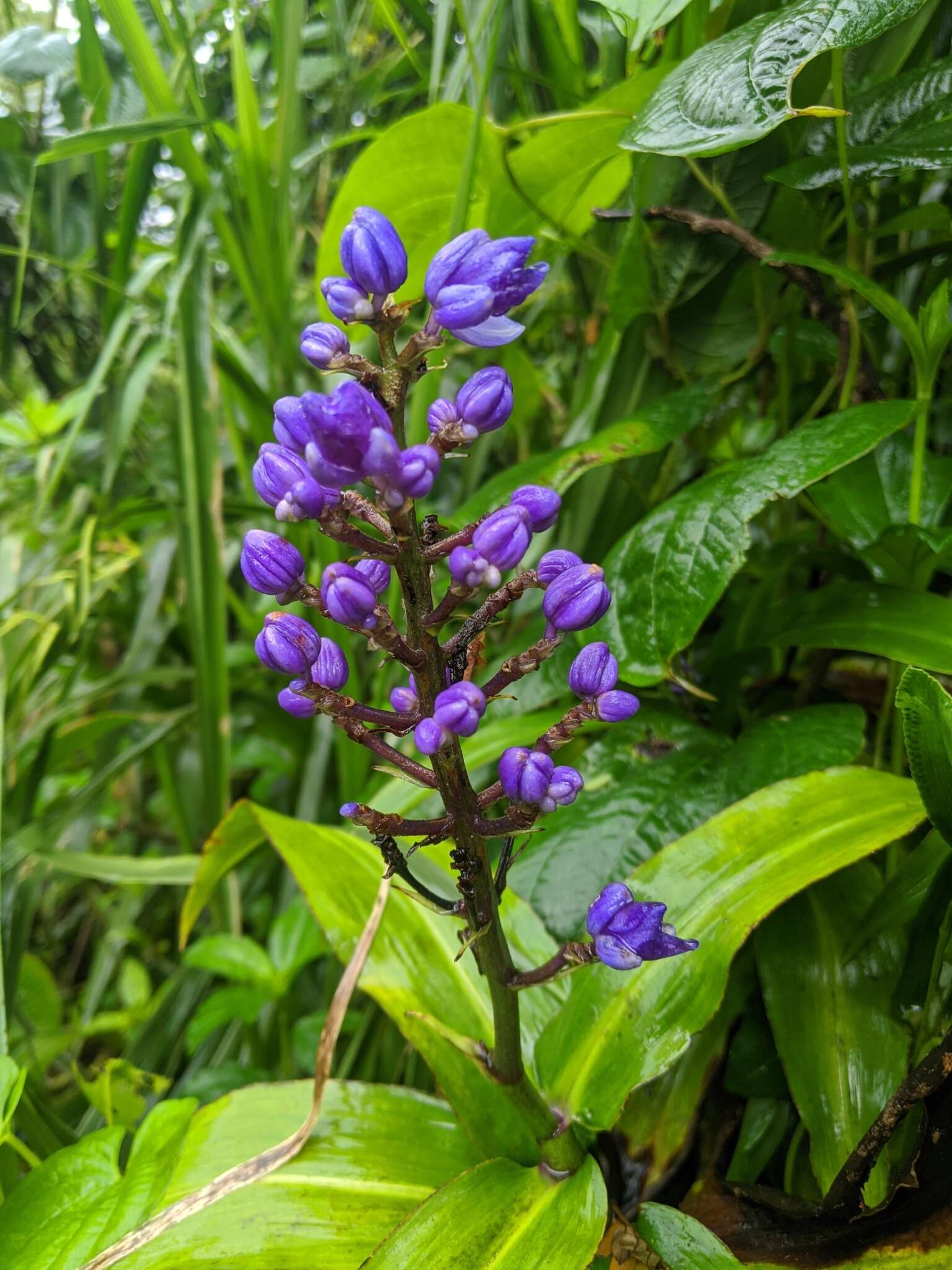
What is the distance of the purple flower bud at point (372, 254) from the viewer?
55cm

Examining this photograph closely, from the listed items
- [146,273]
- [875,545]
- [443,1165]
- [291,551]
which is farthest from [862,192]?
[146,273]

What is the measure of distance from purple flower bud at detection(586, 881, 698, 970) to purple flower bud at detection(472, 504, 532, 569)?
267mm

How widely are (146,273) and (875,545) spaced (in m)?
1.55

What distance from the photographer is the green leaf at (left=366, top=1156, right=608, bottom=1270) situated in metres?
0.65

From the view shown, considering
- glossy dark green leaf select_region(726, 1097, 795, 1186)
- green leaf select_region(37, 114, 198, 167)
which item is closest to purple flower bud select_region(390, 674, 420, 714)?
glossy dark green leaf select_region(726, 1097, 795, 1186)

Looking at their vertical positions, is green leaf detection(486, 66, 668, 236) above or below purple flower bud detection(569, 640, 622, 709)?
above

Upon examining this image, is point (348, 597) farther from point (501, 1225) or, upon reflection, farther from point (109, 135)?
point (109, 135)

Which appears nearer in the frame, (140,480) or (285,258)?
(285,258)

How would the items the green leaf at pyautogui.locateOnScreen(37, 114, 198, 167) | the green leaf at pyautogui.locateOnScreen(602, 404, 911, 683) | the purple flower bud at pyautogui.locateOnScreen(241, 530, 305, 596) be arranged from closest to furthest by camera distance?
the purple flower bud at pyautogui.locateOnScreen(241, 530, 305, 596), the green leaf at pyautogui.locateOnScreen(602, 404, 911, 683), the green leaf at pyautogui.locateOnScreen(37, 114, 198, 167)

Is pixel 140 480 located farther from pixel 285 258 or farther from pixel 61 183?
pixel 285 258

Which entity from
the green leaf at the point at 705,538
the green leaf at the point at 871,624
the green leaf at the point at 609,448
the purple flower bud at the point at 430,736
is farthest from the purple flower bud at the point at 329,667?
the green leaf at the point at 871,624

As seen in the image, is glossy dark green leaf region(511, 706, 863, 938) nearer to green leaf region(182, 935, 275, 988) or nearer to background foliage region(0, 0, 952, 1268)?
background foliage region(0, 0, 952, 1268)

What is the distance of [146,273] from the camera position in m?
1.73

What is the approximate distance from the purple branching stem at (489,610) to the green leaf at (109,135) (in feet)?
3.25
